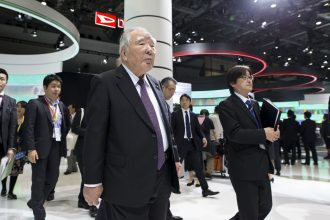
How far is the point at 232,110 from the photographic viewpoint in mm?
2213

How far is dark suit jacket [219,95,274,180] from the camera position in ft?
6.77

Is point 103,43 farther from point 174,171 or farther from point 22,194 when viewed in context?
point 174,171

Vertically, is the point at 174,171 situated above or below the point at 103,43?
below

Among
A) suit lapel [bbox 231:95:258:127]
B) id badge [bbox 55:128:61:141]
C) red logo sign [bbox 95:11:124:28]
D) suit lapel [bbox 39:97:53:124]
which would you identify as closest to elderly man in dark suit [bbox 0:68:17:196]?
suit lapel [bbox 39:97:53:124]

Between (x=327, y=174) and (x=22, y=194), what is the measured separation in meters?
6.52

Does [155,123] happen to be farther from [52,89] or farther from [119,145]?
[52,89]

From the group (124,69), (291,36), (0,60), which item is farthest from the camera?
(291,36)

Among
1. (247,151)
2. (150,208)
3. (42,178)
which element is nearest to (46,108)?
(42,178)

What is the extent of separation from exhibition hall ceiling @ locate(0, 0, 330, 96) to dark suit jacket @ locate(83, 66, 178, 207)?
29.1ft

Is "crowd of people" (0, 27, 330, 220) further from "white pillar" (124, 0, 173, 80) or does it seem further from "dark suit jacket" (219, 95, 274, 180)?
"white pillar" (124, 0, 173, 80)

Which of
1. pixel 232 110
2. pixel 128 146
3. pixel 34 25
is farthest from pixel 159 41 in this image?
pixel 34 25

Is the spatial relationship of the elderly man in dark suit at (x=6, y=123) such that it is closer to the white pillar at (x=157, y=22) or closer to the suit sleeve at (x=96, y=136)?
the suit sleeve at (x=96, y=136)

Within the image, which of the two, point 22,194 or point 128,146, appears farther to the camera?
point 22,194

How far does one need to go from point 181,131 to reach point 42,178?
209 cm
